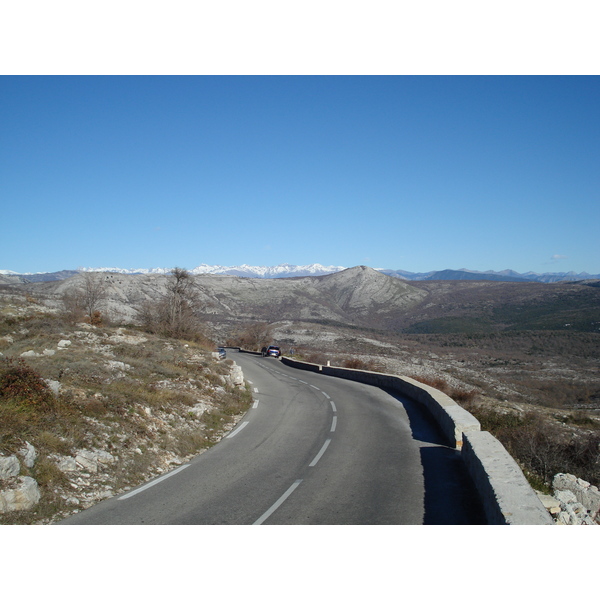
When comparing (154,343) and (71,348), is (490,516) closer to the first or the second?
(71,348)

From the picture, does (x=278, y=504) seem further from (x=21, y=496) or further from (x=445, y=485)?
(x=21, y=496)

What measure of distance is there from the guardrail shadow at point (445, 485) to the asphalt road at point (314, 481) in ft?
0.05

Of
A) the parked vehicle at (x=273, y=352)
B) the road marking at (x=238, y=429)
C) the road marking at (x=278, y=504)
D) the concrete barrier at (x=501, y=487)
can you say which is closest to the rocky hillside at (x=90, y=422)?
the road marking at (x=238, y=429)

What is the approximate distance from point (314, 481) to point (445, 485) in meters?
2.29

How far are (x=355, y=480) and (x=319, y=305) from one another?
579ft

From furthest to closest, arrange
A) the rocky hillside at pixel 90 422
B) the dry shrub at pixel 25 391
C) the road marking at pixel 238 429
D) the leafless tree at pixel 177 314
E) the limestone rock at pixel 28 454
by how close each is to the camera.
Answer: the leafless tree at pixel 177 314 < the road marking at pixel 238 429 < the dry shrub at pixel 25 391 < the limestone rock at pixel 28 454 < the rocky hillside at pixel 90 422

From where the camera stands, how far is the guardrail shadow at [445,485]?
5.97 meters

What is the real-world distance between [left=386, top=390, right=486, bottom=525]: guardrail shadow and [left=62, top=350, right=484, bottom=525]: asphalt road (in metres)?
0.02

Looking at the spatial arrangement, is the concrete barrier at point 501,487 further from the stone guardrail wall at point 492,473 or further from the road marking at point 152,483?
the road marking at point 152,483

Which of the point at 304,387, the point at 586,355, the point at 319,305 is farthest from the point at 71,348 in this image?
the point at 319,305

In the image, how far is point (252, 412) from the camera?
15.3 metres

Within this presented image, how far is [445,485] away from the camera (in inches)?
288

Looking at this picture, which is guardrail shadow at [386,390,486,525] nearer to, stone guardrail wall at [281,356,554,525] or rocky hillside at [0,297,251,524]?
stone guardrail wall at [281,356,554,525]

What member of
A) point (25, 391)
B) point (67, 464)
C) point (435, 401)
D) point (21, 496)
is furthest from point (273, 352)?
point (21, 496)
